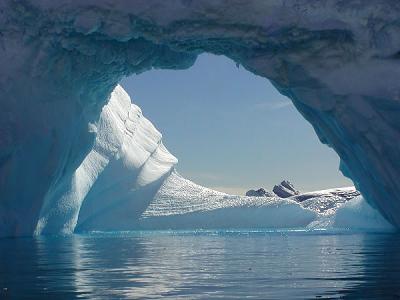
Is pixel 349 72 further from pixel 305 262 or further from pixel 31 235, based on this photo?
pixel 31 235

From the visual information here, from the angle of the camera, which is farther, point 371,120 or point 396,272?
point 371,120

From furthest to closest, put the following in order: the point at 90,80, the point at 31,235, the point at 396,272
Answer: the point at 31,235, the point at 90,80, the point at 396,272

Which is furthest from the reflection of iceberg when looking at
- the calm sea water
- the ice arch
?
the calm sea water

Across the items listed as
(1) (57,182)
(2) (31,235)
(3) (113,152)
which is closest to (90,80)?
(1) (57,182)

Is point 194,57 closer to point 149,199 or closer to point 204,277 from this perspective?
point 149,199

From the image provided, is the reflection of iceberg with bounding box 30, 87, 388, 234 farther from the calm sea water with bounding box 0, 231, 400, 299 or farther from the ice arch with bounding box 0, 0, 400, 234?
the calm sea water with bounding box 0, 231, 400, 299

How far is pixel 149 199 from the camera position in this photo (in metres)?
23.6

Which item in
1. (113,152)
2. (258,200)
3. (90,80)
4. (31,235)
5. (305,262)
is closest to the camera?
(305,262)

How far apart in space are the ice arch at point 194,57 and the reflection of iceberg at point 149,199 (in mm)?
5071

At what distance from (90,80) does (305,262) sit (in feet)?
29.3

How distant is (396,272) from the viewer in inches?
234

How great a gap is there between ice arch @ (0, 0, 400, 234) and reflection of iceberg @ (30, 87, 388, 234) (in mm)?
5071

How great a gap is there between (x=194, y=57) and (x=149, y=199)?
9.59 meters

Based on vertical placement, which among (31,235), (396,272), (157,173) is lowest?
(396,272)
